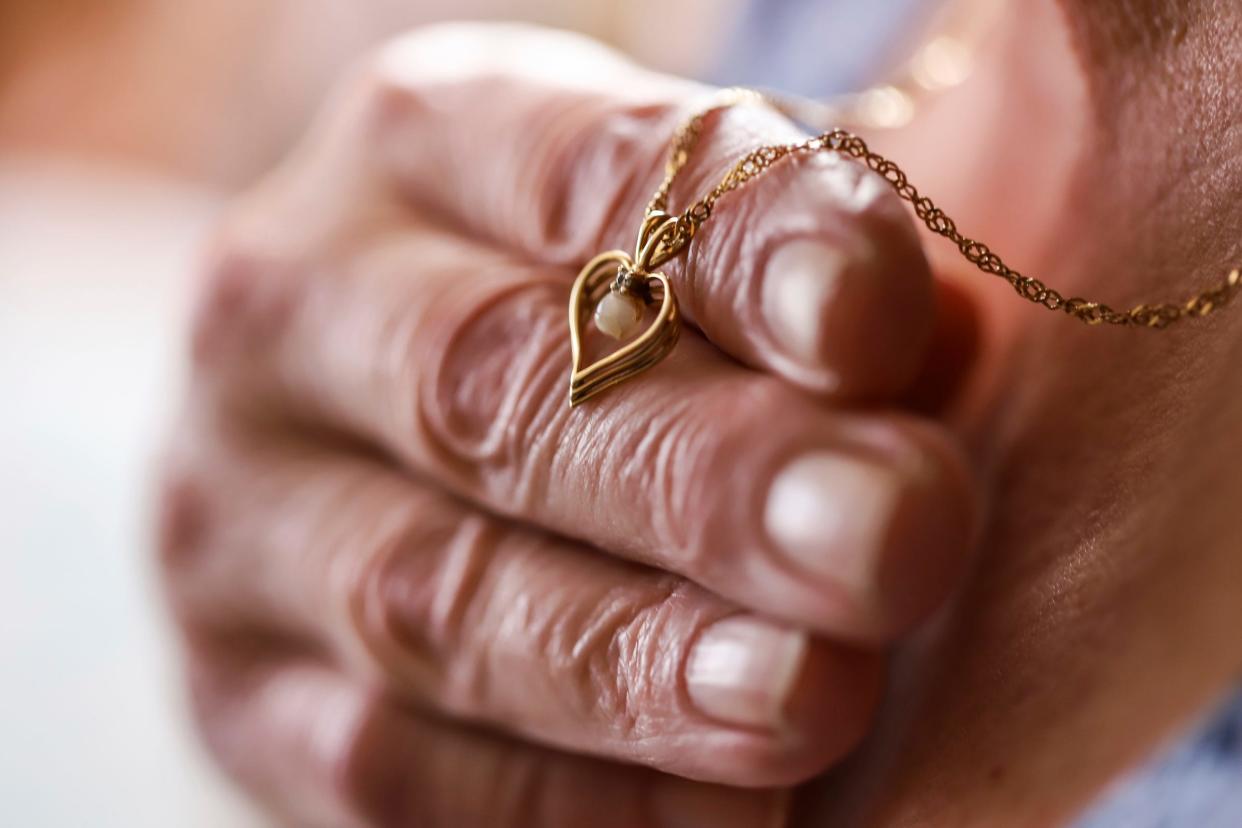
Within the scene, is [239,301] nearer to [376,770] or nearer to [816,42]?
[376,770]

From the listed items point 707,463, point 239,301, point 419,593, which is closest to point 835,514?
point 707,463

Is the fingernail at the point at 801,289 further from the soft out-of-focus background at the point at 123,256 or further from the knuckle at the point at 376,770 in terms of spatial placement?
the soft out-of-focus background at the point at 123,256

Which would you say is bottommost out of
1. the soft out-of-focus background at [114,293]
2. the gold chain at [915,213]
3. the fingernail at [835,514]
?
the soft out-of-focus background at [114,293]

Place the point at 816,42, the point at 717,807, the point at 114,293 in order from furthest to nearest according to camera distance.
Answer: the point at 114,293, the point at 816,42, the point at 717,807

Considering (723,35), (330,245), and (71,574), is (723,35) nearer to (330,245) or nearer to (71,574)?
(330,245)

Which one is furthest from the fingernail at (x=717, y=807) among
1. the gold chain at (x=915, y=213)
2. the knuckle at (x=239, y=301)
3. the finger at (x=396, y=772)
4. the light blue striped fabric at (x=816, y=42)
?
the light blue striped fabric at (x=816, y=42)

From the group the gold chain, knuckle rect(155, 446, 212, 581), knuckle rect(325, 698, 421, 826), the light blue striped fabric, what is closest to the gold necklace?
the gold chain
